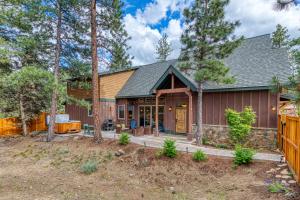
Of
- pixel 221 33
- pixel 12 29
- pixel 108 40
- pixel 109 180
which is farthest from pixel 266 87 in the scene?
pixel 12 29

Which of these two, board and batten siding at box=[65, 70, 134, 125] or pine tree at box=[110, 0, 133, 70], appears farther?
board and batten siding at box=[65, 70, 134, 125]

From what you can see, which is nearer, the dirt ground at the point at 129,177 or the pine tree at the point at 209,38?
the dirt ground at the point at 129,177

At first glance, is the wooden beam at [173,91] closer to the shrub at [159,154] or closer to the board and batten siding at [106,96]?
the shrub at [159,154]

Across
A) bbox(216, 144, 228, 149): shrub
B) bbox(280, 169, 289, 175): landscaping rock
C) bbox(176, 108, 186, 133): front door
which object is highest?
bbox(176, 108, 186, 133): front door

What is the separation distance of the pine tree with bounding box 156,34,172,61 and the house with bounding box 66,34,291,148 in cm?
2533

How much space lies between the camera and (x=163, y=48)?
146 feet

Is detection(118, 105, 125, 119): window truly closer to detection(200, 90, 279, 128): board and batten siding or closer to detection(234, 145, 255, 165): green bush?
detection(200, 90, 279, 128): board and batten siding

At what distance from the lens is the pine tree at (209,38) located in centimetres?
989

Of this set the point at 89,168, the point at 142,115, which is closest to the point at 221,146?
the point at 89,168

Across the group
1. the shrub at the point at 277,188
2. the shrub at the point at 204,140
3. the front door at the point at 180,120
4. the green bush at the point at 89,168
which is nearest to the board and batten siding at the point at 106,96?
the front door at the point at 180,120

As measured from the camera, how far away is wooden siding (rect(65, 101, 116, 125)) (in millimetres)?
18531

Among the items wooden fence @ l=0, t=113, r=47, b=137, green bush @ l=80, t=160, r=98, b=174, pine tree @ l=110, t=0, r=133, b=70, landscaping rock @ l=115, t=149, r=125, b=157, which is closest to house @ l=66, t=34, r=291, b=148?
pine tree @ l=110, t=0, r=133, b=70

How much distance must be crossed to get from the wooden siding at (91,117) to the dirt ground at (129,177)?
7520mm

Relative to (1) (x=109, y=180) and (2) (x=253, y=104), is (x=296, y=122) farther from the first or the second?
(1) (x=109, y=180)
